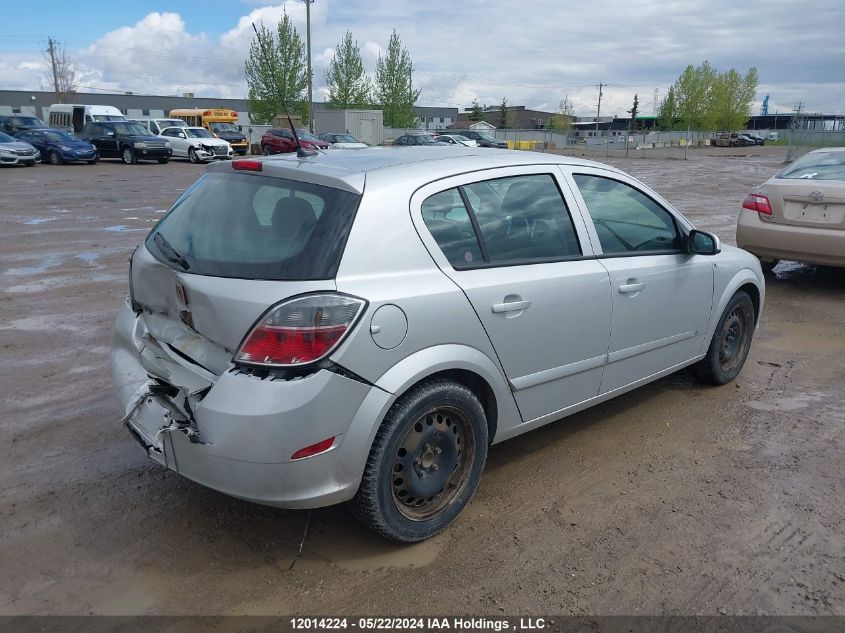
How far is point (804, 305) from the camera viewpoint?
7.56 m

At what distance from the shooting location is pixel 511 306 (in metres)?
3.32

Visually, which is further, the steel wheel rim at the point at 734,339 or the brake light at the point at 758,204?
the brake light at the point at 758,204

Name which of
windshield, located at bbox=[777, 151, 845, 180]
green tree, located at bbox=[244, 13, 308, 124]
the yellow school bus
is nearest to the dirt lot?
windshield, located at bbox=[777, 151, 845, 180]

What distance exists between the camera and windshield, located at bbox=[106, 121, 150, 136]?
97.3ft

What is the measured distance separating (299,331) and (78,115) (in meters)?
39.4

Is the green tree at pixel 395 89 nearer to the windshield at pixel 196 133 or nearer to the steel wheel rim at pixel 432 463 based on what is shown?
the windshield at pixel 196 133

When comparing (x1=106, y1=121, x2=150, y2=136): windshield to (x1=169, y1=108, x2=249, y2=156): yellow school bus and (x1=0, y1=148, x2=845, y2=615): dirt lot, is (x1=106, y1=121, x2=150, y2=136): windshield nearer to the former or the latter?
(x1=169, y1=108, x2=249, y2=156): yellow school bus

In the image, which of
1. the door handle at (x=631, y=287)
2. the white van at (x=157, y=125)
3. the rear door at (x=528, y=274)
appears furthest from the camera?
the white van at (x=157, y=125)

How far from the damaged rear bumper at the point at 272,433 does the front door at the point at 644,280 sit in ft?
5.74

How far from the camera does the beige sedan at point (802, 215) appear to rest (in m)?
7.37

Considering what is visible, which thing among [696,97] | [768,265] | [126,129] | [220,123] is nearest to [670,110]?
[696,97]

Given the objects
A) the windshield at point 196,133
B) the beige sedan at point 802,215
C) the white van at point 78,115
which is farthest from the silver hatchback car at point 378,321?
the white van at point 78,115

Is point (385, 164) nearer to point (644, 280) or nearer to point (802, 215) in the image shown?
point (644, 280)

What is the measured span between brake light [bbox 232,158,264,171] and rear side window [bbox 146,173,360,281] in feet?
0.14
